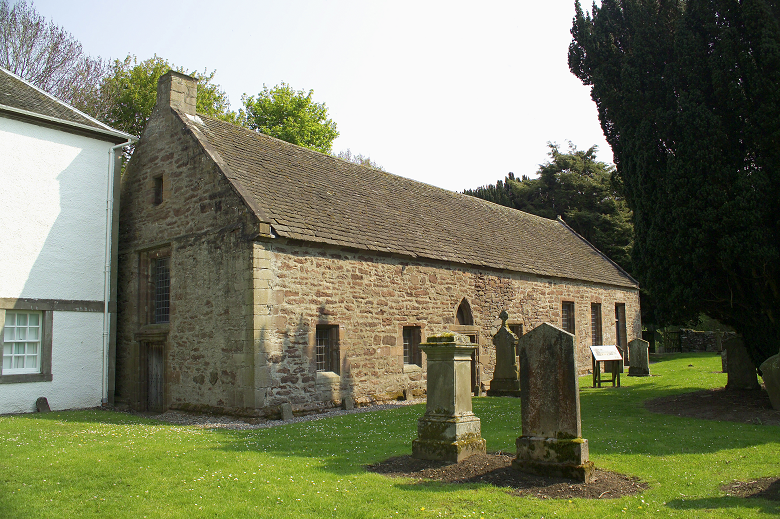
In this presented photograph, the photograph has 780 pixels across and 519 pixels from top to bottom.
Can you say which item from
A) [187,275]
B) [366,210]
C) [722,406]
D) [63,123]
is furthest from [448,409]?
[63,123]

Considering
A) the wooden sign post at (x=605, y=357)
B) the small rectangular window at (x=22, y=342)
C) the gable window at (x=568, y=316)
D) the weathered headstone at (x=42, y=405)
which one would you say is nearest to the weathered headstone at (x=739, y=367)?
the wooden sign post at (x=605, y=357)

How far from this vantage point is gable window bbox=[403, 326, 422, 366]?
16641 mm

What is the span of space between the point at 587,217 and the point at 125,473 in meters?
37.0

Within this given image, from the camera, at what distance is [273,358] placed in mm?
12625

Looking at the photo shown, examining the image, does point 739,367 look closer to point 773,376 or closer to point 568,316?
point 773,376

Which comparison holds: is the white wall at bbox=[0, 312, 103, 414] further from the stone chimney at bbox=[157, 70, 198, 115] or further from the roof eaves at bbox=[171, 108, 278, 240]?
the stone chimney at bbox=[157, 70, 198, 115]

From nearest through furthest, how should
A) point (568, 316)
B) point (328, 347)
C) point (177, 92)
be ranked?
point (328, 347) < point (177, 92) < point (568, 316)

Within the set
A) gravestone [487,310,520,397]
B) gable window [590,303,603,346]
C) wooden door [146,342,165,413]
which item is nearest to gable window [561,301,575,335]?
gable window [590,303,603,346]

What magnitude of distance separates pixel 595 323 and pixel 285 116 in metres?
22.1

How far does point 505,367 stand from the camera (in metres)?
16.9

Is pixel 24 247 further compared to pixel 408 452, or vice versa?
pixel 24 247

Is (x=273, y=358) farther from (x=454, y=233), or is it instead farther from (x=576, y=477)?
(x=454, y=233)

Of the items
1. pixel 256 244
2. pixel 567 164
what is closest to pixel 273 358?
pixel 256 244

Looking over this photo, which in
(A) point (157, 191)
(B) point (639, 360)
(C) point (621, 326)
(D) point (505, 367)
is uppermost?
(A) point (157, 191)
